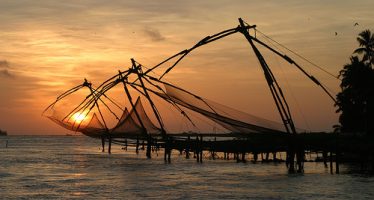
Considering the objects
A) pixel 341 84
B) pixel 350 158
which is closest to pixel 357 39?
pixel 341 84

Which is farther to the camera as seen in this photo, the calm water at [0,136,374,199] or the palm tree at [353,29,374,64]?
the palm tree at [353,29,374,64]

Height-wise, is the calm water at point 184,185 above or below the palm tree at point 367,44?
below

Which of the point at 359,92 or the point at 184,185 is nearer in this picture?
the point at 184,185

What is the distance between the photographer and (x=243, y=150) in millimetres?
33469

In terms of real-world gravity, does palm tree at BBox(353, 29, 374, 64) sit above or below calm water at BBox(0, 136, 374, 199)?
above

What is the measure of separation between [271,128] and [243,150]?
31.9ft

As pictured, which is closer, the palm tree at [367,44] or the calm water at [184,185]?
the calm water at [184,185]

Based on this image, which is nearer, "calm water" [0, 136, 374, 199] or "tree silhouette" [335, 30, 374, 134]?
→ "calm water" [0, 136, 374, 199]

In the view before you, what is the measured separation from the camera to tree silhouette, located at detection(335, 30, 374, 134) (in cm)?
3962

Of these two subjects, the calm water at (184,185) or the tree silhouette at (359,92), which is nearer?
the calm water at (184,185)

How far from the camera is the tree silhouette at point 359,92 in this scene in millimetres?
39625

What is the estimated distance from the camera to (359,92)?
40.2 meters

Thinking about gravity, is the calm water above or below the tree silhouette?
below

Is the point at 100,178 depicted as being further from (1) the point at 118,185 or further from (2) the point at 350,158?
(2) the point at 350,158
